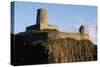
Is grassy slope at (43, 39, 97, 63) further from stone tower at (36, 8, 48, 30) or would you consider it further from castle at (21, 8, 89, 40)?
stone tower at (36, 8, 48, 30)

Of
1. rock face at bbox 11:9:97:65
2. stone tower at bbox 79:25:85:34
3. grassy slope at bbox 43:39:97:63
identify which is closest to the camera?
rock face at bbox 11:9:97:65

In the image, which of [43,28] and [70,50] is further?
[70,50]

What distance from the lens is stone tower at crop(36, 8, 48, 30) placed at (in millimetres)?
2725

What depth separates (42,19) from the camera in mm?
2744

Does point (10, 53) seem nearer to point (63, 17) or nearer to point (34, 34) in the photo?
point (34, 34)

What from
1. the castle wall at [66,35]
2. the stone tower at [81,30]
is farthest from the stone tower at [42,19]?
the stone tower at [81,30]

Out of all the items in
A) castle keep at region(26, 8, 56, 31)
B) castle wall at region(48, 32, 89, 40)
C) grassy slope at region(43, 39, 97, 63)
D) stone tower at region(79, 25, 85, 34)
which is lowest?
grassy slope at region(43, 39, 97, 63)

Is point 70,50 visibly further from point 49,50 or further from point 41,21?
point 41,21

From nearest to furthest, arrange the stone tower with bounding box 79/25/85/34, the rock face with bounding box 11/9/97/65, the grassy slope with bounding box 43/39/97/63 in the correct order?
the rock face with bounding box 11/9/97/65 < the grassy slope with bounding box 43/39/97/63 < the stone tower with bounding box 79/25/85/34

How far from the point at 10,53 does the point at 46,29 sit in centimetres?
54

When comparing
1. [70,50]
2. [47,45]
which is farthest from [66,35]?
[47,45]

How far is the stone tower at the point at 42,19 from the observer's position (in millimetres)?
2725

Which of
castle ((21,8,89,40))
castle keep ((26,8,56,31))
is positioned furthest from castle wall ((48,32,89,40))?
castle keep ((26,8,56,31))

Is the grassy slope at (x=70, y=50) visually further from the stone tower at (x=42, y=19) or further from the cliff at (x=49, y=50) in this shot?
the stone tower at (x=42, y=19)
